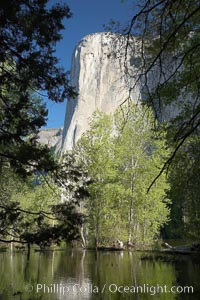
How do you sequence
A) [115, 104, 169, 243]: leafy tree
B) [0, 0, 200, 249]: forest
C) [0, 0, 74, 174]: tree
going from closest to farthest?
[0, 0, 200, 249]: forest < [0, 0, 74, 174]: tree < [115, 104, 169, 243]: leafy tree

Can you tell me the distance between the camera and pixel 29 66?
732cm

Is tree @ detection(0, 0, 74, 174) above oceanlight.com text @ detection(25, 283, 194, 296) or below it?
above

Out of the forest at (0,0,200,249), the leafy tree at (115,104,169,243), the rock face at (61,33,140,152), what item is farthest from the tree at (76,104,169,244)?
the rock face at (61,33,140,152)

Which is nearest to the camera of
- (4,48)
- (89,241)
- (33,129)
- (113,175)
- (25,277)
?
(4,48)

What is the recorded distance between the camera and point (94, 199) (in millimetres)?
27922

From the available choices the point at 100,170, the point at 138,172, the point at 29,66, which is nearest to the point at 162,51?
the point at 29,66

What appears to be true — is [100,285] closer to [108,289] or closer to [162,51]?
[108,289]

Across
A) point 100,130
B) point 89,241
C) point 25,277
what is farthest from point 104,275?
point 89,241

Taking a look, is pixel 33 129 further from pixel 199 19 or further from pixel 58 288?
pixel 199 19

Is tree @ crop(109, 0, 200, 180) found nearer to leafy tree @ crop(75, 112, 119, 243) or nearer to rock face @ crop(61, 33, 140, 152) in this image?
leafy tree @ crop(75, 112, 119, 243)

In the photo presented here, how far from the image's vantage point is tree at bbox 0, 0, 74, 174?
22.7 feet

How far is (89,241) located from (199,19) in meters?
26.6

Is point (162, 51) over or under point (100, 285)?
over

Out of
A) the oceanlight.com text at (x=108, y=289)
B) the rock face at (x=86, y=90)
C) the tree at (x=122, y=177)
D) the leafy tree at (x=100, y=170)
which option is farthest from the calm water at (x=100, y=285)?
the rock face at (x=86, y=90)
